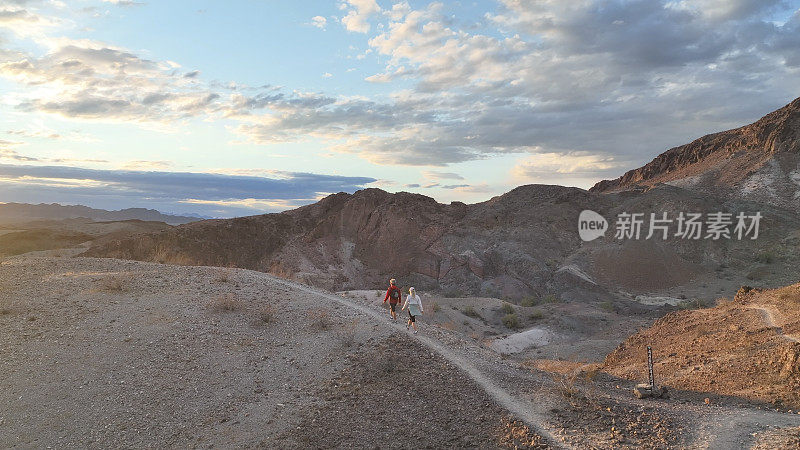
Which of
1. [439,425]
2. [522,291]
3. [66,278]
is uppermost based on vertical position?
[66,278]

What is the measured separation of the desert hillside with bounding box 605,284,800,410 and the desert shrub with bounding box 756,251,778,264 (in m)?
27.3

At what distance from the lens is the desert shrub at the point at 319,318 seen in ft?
44.5

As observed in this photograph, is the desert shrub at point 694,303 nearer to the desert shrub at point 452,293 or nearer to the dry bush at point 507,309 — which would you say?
the dry bush at point 507,309

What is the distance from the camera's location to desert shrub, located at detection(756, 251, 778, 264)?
4010cm

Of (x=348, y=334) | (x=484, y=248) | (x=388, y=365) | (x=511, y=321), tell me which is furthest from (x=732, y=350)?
(x=484, y=248)

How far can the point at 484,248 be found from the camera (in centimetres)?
4494

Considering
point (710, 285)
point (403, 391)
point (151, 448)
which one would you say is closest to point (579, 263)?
point (710, 285)

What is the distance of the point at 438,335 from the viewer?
13992 millimetres

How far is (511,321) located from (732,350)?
16.2 m

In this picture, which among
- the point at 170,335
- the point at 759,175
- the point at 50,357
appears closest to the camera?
the point at 50,357

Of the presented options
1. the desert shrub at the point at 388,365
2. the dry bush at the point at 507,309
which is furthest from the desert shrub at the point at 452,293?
the desert shrub at the point at 388,365

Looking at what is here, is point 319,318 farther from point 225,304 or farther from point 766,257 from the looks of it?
point 766,257

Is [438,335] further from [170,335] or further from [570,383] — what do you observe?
[170,335]

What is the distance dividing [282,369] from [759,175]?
6040 centimetres
